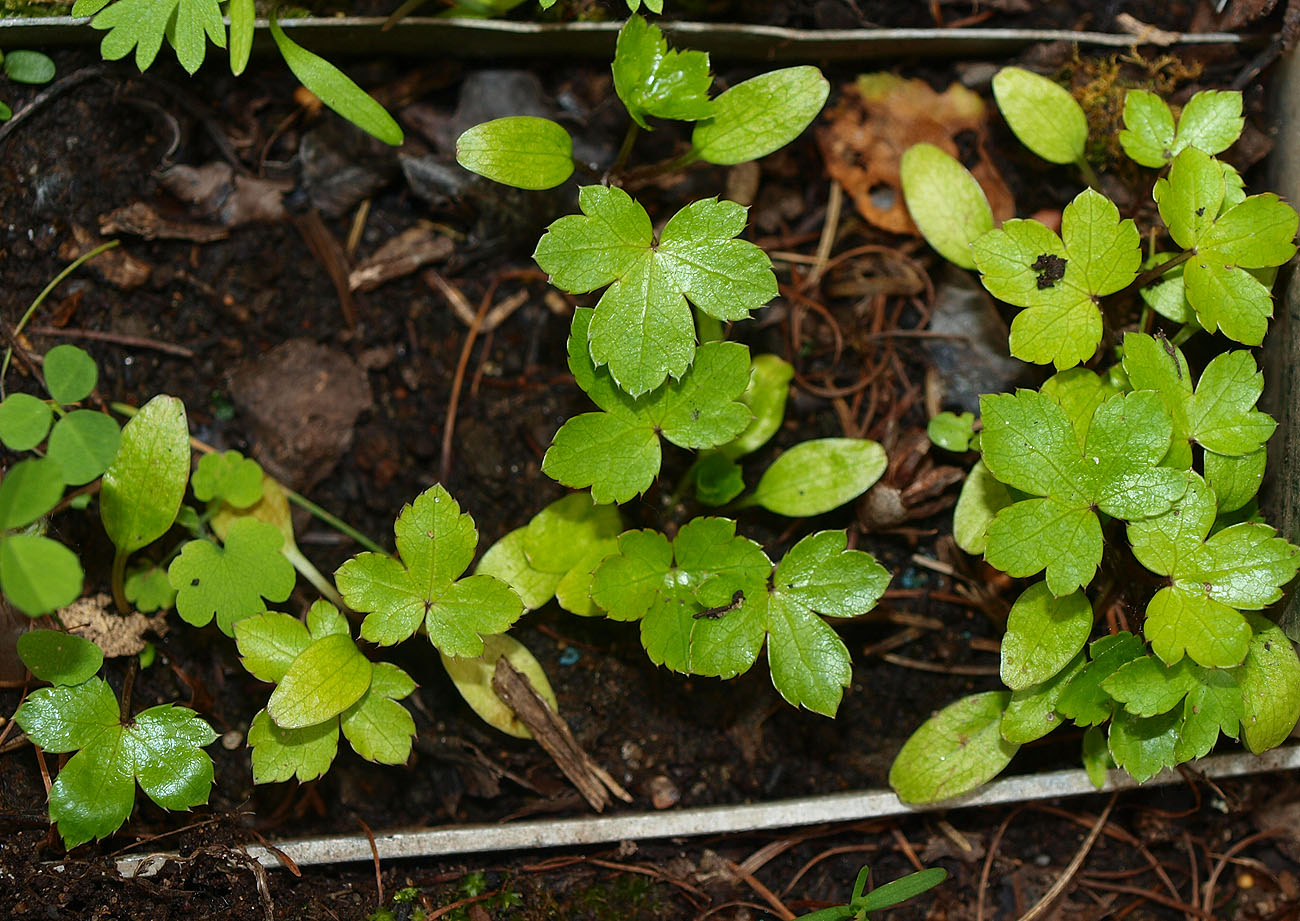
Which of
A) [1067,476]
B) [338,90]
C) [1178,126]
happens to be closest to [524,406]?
[338,90]

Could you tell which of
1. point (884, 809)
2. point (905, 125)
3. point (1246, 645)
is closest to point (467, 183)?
point (905, 125)

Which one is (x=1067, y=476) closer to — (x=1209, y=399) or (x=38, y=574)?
(x=1209, y=399)

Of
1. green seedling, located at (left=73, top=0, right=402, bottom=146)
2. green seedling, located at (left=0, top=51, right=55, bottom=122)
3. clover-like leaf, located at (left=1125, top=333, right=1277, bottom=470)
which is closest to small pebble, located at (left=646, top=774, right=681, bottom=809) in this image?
clover-like leaf, located at (left=1125, top=333, right=1277, bottom=470)

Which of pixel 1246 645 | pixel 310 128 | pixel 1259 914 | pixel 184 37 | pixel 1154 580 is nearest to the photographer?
pixel 1246 645

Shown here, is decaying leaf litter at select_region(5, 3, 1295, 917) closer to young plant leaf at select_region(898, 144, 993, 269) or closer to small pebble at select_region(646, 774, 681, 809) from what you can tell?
small pebble at select_region(646, 774, 681, 809)

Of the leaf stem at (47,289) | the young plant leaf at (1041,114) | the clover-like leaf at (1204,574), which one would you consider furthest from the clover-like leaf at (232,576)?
the young plant leaf at (1041,114)

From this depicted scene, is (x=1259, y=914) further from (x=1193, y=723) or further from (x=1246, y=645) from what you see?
(x=1246, y=645)

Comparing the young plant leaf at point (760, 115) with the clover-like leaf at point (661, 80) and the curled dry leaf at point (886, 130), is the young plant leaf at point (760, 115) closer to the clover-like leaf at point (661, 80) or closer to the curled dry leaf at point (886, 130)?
the clover-like leaf at point (661, 80)
